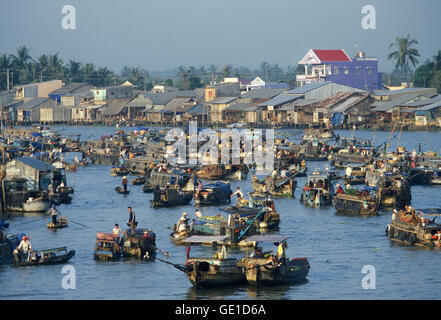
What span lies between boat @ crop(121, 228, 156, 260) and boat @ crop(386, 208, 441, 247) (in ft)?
35.3

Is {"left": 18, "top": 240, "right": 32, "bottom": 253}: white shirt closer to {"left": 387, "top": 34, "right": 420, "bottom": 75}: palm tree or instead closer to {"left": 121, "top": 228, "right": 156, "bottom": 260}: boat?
{"left": 121, "top": 228, "right": 156, "bottom": 260}: boat

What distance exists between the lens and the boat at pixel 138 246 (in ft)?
101

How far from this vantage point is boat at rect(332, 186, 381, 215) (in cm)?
4041

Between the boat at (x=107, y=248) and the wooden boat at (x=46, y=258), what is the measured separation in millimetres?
1124

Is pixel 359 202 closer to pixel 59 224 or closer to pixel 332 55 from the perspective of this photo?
pixel 59 224

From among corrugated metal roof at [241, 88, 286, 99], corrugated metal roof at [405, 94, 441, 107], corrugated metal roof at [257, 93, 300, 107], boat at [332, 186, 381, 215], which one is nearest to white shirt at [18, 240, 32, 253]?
boat at [332, 186, 381, 215]

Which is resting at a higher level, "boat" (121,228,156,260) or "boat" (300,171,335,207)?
"boat" (300,171,335,207)

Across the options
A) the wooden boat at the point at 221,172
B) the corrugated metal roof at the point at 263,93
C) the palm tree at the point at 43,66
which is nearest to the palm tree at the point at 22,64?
the palm tree at the point at 43,66

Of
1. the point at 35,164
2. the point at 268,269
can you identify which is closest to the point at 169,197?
the point at 35,164

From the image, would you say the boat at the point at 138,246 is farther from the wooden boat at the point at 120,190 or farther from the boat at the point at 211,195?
the wooden boat at the point at 120,190

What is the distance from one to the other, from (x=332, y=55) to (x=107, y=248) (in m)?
94.1

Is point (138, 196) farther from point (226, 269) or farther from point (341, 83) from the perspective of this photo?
point (341, 83)

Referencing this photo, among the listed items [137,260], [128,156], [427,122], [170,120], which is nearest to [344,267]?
[137,260]

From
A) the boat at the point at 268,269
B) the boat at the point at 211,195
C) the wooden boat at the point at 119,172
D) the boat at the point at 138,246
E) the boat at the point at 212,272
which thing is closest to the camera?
the boat at the point at 212,272
